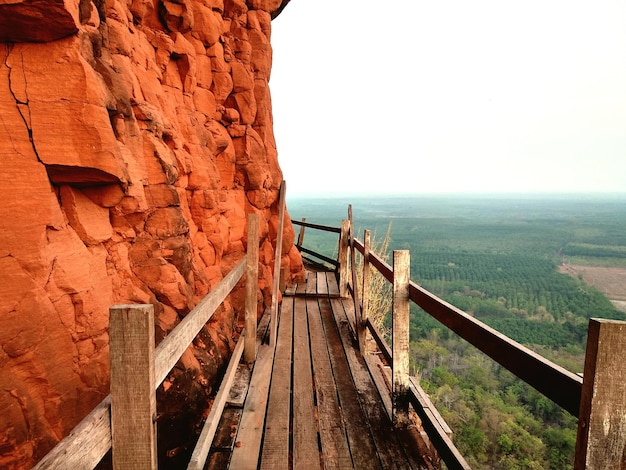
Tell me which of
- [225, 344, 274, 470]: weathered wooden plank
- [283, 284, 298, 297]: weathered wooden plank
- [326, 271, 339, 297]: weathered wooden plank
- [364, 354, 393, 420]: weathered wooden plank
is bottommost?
[326, 271, 339, 297]: weathered wooden plank

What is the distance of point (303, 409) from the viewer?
330cm

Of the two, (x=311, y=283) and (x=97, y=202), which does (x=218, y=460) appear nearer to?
(x=97, y=202)

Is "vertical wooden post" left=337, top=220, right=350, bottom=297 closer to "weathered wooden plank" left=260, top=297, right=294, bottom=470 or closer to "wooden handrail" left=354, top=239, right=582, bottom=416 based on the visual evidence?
"weathered wooden plank" left=260, top=297, right=294, bottom=470

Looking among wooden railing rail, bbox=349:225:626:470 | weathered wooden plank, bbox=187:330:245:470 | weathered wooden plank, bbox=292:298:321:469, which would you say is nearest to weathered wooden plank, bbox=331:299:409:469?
weathered wooden plank, bbox=292:298:321:469

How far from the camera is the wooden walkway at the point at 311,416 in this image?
263cm

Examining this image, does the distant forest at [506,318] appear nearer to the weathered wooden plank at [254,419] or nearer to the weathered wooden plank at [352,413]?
the weathered wooden plank at [352,413]

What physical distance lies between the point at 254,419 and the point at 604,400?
107 inches

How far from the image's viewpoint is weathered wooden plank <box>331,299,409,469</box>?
8.70 feet

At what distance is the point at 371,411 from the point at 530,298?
249ft

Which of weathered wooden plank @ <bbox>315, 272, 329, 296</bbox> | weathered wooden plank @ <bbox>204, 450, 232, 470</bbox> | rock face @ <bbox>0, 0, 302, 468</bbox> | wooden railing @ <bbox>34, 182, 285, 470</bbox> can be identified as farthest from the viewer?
weathered wooden plank @ <bbox>315, 272, 329, 296</bbox>

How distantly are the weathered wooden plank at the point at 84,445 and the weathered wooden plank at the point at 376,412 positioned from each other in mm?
2098

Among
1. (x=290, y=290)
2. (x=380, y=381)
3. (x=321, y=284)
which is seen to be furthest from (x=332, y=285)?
(x=380, y=381)

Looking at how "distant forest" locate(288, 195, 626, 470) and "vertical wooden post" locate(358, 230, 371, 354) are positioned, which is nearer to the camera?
"vertical wooden post" locate(358, 230, 371, 354)

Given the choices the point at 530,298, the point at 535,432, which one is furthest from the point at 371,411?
the point at 530,298
